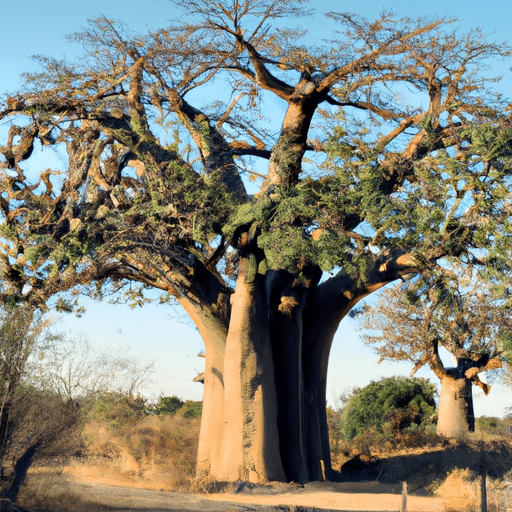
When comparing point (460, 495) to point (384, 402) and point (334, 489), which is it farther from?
point (384, 402)

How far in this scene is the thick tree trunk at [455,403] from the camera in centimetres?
2252

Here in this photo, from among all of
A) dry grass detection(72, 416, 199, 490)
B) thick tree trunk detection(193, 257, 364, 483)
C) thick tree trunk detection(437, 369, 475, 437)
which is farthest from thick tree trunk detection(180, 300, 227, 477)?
thick tree trunk detection(437, 369, 475, 437)

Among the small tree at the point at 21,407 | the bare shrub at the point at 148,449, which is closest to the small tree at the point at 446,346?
the bare shrub at the point at 148,449

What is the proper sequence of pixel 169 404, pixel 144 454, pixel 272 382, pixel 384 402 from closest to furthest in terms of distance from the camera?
pixel 272 382 → pixel 144 454 → pixel 384 402 → pixel 169 404

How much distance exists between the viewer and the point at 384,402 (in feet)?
82.3

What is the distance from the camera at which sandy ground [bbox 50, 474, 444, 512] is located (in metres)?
9.89

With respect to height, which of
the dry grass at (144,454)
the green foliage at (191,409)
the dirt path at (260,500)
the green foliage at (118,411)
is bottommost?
the dirt path at (260,500)

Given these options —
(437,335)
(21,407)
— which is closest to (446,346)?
(437,335)

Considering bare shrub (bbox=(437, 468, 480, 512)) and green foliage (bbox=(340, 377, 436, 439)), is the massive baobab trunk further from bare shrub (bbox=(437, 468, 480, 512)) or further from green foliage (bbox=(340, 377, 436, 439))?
green foliage (bbox=(340, 377, 436, 439))

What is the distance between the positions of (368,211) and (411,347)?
13.0 metres

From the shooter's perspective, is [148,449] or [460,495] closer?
[460,495]

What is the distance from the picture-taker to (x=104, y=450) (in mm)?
17109

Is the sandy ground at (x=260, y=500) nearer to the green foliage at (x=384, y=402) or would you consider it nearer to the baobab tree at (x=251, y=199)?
the baobab tree at (x=251, y=199)

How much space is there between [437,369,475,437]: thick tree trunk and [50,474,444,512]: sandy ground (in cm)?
1049
